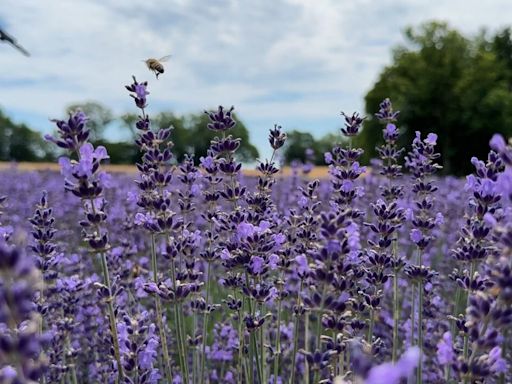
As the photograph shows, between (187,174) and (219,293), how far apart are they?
3170mm

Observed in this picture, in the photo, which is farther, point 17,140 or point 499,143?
point 17,140

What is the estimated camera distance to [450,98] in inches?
1513

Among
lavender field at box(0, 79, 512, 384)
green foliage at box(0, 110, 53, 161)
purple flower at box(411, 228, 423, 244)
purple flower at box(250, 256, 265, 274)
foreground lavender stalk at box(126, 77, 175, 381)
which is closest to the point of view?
lavender field at box(0, 79, 512, 384)

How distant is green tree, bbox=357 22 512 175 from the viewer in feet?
122

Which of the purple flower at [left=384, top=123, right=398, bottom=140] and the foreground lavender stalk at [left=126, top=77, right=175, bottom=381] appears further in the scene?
the purple flower at [left=384, top=123, right=398, bottom=140]

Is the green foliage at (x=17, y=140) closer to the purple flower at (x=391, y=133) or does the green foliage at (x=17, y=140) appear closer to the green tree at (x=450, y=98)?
the green tree at (x=450, y=98)

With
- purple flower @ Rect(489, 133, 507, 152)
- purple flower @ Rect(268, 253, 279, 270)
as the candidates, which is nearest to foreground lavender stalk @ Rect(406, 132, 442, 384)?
purple flower @ Rect(268, 253, 279, 270)

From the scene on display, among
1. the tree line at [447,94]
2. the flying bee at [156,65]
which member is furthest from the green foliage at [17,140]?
the flying bee at [156,65]

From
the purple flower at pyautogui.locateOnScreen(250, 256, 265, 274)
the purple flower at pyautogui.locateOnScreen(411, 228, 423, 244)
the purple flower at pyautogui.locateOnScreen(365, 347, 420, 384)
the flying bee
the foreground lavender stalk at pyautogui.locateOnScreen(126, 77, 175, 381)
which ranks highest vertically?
the flying bee

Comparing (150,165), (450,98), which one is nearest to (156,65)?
(150,165)

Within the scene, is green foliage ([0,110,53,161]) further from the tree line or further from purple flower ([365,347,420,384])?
purple flower ([365,347,420,384])

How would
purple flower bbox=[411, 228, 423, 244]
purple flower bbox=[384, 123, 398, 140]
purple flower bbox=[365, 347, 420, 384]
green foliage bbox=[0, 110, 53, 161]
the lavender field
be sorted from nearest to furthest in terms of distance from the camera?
purple flower bbox=[365, 347, 420, 384]
the lavender field
purple flower bbox=[411, 228, 423, 244]
purple flower bbox=[384, 123, 398, 140]
green foliage bbox=[0, 110, 53, 161]

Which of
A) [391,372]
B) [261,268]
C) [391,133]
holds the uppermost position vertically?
[391,133]

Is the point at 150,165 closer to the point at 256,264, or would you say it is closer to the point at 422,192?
the point at 256,264
